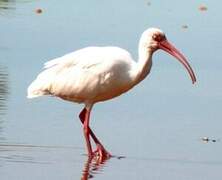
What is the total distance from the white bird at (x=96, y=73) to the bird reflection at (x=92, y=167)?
1.81 feet

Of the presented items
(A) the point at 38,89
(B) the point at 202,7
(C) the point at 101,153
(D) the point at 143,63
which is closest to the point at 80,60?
(A) the point at 38,89

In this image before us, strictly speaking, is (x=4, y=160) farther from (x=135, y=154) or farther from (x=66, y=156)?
(x=135, y=154)

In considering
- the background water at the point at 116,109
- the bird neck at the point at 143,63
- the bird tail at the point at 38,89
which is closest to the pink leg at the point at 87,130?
the background water at the point at 116,109

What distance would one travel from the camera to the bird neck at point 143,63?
44.3 ft

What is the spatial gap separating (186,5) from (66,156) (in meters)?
14.7

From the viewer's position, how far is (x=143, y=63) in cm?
1358

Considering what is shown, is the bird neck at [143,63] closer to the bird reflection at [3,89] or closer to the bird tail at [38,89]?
the bird tail at [38,89]

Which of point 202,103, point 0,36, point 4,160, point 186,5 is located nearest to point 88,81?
point 4,160

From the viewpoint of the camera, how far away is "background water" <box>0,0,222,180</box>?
12.4 meters

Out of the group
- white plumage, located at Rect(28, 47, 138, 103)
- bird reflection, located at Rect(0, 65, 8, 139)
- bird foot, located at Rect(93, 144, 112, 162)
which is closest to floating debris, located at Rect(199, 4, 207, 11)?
bird reflection, located at Rect(0, 65, 8, 139)

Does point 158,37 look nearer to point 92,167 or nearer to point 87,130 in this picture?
point 87,130

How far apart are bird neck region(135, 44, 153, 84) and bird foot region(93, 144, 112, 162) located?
957 millimetres

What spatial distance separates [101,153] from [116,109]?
250 centimetres

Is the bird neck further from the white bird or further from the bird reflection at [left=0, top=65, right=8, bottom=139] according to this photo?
the bird reflection at [left=0, top=65, right=8, bottom=139]
